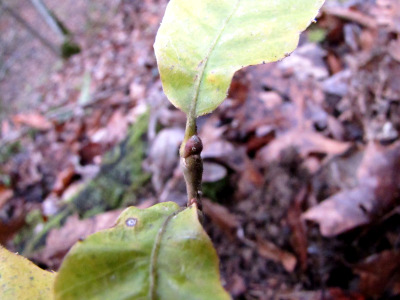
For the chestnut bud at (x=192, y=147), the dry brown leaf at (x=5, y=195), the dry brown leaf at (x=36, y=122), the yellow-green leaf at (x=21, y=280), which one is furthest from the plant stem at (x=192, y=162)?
the dry brown leaf at (x=36, y=122)

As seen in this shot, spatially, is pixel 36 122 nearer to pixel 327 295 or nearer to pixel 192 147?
pixel 327 295

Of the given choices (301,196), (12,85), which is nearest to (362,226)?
(301,196)

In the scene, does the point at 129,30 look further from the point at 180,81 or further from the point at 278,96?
the point at 180,81

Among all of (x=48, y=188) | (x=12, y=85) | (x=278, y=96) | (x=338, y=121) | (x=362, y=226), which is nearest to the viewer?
(x=362, y=226)

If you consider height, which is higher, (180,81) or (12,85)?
(180,81)

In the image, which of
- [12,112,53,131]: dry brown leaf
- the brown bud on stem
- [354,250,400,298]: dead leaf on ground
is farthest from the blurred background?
the brown bud on stem

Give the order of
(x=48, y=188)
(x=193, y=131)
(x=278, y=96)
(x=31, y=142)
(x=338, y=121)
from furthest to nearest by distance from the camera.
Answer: (x=31, y=142) < (x=48, y=188) < (x=278, y=96) < (x=338, y=121) < (x=193, y=131)

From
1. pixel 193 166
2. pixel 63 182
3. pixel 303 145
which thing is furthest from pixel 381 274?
pixel 63 182
